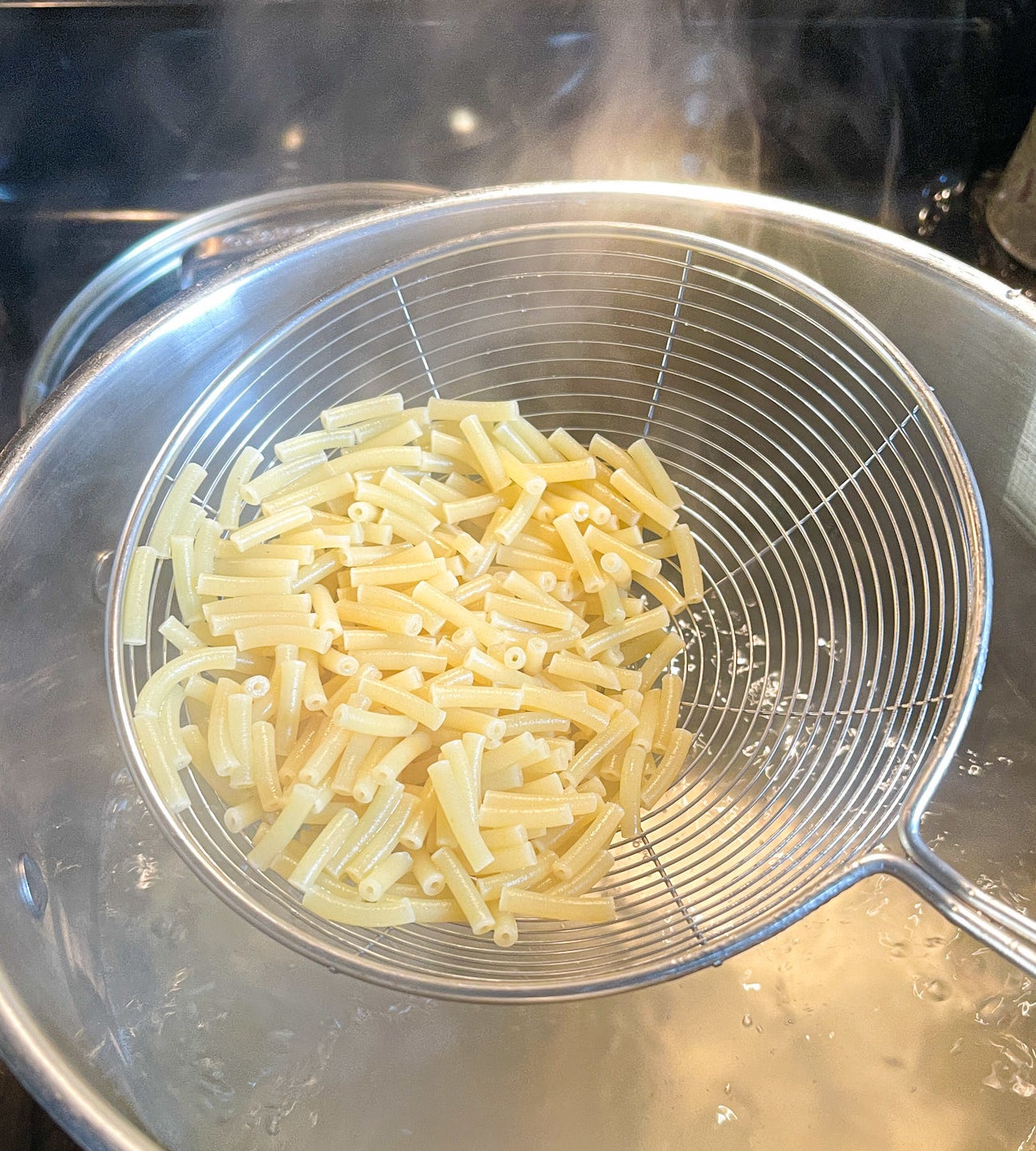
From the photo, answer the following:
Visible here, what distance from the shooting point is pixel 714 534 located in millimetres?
1215

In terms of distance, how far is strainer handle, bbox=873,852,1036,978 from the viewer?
0.64m

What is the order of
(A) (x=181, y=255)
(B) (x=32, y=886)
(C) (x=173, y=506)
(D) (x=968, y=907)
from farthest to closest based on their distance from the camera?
(A) (x=181, y=255) → (C) (x=173, y=506) → (B) (x=32, y=886) → (D) (x=968, y=907)

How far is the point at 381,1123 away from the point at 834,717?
62 centimetres

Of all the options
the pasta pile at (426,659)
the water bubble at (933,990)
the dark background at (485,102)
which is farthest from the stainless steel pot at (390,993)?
the dark background at (485,102)

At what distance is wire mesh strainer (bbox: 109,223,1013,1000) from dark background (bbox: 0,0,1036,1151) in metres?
0.20

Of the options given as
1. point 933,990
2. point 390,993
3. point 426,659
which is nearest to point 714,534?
point 426,659

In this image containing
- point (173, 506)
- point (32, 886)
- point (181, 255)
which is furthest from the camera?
point (181, 255)

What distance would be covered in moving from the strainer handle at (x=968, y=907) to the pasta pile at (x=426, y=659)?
1.05 feet

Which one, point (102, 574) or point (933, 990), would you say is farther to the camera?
point (102, 574)

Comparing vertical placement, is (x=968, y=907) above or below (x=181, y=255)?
below

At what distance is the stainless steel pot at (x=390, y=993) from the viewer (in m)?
0.87

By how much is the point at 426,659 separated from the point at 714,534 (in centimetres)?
43

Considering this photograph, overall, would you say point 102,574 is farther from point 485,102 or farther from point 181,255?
point 485,102

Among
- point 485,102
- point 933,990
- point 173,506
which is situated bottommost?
point 933,990
